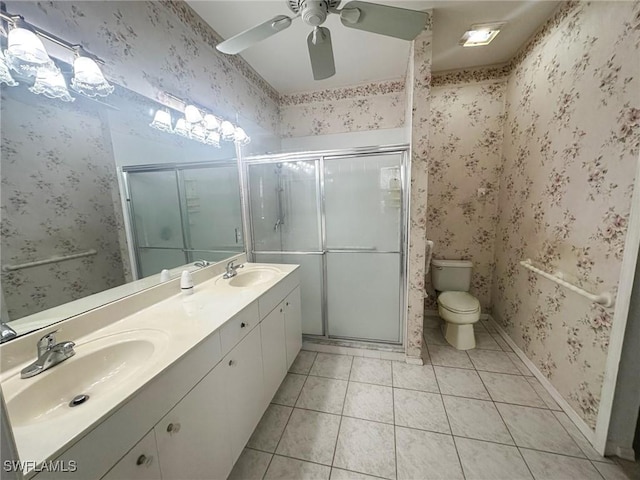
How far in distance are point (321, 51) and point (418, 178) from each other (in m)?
1.04

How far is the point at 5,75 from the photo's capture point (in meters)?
0.78

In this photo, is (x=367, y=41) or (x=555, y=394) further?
(x=367, y=41)

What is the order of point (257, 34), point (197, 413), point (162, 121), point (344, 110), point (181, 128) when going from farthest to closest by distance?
point (344, 110), point (181, 128), point (162, 121), point (257, 34), point (197, 413)

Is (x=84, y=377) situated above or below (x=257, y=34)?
below

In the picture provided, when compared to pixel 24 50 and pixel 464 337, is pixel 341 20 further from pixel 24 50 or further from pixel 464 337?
pixel 464 337

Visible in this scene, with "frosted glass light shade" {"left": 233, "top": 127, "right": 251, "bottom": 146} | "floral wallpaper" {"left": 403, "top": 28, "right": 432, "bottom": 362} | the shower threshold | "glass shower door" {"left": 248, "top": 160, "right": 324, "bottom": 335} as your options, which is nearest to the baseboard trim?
"floral wallpaper" {"left": 403, "top": 28, "right": 432, "bottom": 362}

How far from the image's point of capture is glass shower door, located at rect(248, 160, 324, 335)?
224 centimetres

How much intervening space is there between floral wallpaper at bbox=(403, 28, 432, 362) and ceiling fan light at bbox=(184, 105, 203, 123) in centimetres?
147

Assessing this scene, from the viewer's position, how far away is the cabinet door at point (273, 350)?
4.68 ft

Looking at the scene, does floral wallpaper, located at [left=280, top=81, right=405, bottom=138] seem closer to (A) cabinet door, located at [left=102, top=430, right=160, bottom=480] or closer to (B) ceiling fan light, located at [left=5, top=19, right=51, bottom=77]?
(B) ceiling fan light, located at [left=5, top=19, right=51, bottom=77]

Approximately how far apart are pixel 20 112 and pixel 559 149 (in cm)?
266

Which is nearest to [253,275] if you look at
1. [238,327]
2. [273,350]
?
[273,350]

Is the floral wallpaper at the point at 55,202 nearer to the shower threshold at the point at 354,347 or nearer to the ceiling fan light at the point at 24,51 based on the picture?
the ceiling fan light at the point at 24,51

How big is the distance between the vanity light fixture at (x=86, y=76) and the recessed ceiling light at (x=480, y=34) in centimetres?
228
